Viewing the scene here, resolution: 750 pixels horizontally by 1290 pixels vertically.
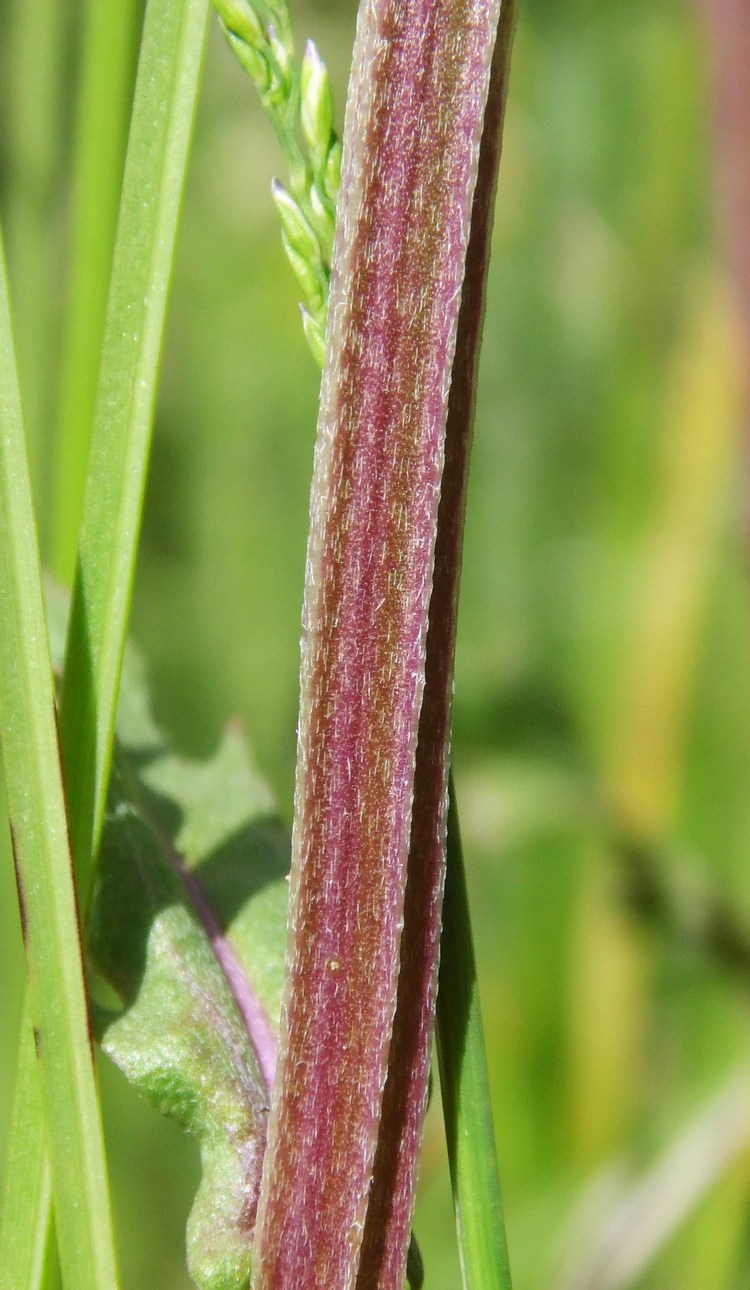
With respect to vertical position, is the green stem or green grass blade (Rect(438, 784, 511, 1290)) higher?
the green stem

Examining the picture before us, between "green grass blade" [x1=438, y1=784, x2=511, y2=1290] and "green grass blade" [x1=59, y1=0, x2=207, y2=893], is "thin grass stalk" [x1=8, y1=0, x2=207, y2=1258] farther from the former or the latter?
"green grass blade" [x1=438, y1=784, x2=511, y2=1290]

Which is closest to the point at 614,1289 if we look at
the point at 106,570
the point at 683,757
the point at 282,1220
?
the point at 683,757

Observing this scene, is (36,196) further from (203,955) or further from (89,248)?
(203,955)

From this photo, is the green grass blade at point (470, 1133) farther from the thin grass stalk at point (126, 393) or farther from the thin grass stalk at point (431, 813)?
the thin grass stalk at point (126, 393)

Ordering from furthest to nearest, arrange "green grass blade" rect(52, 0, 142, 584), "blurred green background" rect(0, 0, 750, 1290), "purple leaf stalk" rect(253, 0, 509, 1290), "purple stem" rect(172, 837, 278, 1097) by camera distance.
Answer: "blurred green background" rect(0, 0, 750, 1290) → "green grass blade" rect(52, 0, 142, 584) → "purple stem" rect(172, 837, 278, 1097) → "purple leaf stalk" rect(253, 0, 509, 1290)

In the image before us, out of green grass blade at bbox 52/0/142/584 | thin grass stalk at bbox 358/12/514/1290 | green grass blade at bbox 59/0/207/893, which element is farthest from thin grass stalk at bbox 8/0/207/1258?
green grass blade at bbox 52/0/142/584

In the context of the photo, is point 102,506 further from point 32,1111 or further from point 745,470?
point 745,470
